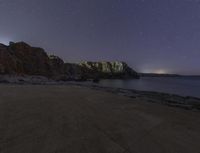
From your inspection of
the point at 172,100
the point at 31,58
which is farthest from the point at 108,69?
the point at 172,100

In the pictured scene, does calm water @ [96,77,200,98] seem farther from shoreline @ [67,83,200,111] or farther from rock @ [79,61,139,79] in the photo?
rock @ [79,61,139,79]

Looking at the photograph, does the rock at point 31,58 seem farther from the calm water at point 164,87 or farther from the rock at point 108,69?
the rock at point 108,69

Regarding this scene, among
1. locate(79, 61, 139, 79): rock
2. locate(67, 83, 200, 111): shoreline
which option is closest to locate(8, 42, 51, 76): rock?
locate(79, 61, 139, 79): rock

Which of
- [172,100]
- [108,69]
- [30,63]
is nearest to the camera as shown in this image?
[172,100]

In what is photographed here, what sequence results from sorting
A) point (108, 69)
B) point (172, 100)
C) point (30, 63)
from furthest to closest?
point (108, 69) → point (30, 63) → point (172, 100)

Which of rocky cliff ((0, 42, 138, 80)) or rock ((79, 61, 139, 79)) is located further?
rock ((79, 61, 139, 79))

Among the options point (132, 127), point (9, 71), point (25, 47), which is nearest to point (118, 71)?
point (25, 47)

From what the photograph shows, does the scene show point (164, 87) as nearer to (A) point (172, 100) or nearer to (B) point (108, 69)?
(A) point (172, 100)

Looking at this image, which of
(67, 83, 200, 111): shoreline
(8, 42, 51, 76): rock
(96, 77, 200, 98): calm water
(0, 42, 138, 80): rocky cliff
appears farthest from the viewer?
(8, 42, 51, 76): rock

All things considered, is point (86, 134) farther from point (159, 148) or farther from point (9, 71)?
point (9, 71)

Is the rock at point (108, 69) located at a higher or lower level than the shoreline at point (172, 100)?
higher

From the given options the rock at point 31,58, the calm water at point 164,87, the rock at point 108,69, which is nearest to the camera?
the calm water at point 164,87

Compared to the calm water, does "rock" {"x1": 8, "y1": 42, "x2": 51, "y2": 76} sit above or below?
above

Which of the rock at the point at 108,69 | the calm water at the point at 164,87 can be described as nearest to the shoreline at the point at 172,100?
the calm water at the point at 164,87
